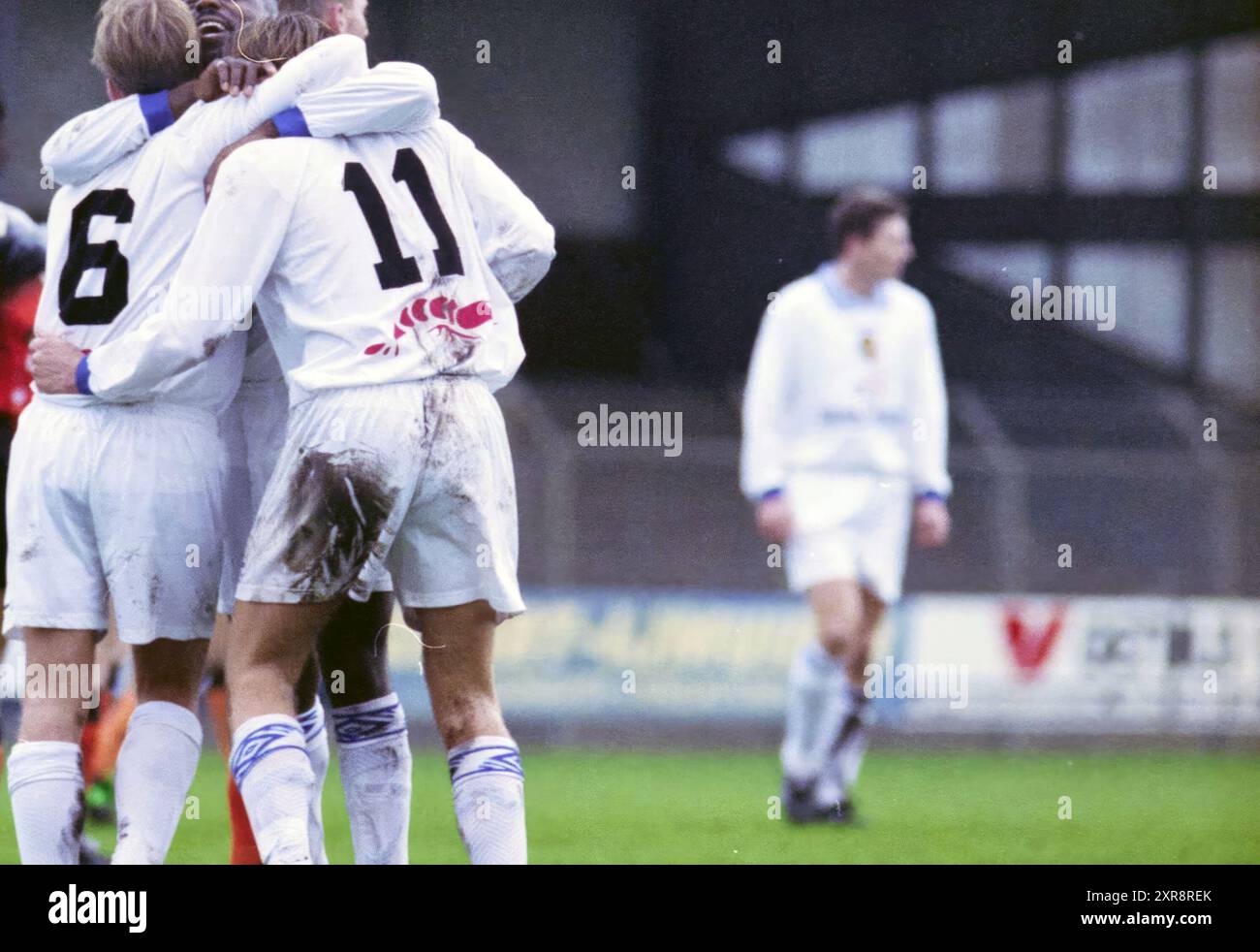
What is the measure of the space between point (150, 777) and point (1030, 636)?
4724 millimetres

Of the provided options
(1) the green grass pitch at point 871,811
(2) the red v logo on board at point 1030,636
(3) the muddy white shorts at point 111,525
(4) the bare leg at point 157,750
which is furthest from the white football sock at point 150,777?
(2) the red v logo on board at point 1030,636

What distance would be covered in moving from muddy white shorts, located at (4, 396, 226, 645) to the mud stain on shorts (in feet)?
1.05

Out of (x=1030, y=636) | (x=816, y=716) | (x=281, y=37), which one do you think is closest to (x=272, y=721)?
(x=281, y=37)

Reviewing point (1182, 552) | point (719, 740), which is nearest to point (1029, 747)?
point (719, 740)

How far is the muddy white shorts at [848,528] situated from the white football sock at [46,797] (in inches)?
101

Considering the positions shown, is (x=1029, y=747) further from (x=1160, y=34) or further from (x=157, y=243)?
(x=157, y=243)

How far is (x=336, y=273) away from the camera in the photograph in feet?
9.75

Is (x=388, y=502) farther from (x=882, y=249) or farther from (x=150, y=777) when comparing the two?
(x=882, y=249)

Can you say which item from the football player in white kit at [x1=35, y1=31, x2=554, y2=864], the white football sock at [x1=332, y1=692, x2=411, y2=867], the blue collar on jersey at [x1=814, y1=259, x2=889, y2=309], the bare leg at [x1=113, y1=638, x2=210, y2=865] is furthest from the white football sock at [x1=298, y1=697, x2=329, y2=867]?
the blue collar on jersey at [x1=814, y1=259, x2=889, y2=309]

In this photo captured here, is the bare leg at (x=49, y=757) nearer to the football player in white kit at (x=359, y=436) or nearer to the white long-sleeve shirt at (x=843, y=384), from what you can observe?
the football player in white kit at (x=359, y=436)

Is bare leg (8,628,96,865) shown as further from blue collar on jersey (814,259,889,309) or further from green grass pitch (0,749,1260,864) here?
blue collar on jersey (814,259,889,309)
